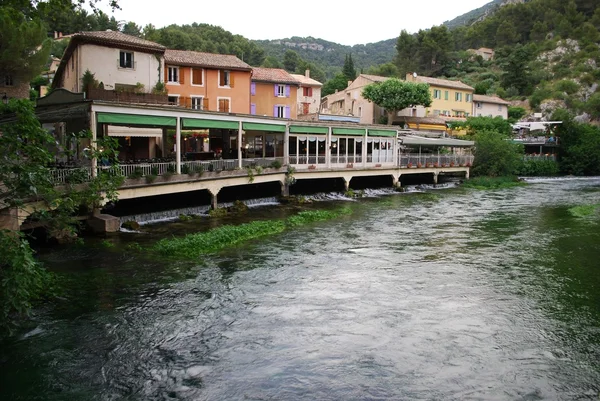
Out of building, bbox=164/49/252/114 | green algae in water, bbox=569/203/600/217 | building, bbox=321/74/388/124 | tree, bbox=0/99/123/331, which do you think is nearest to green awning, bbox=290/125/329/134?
building, bbox=164/49/252/114

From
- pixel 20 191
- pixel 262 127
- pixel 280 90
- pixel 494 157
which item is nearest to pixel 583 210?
pixel 262 127

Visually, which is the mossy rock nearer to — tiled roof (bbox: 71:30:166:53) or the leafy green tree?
tiled roof (bbox: 71:30:166:53)

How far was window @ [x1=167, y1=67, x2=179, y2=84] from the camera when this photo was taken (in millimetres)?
39875

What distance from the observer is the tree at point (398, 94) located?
62125 millimetres

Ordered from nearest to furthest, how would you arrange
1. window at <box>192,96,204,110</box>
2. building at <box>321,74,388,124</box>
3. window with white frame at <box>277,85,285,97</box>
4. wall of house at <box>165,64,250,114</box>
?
wall of house at <box>165,64,250,114</box>, window at <box>192,96,204,110</box>, window with white frame at <box>277,85,285,97</box>, building at <box>321,74,388,124</box>

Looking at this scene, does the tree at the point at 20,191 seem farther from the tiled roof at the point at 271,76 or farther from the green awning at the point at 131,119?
the tiled roof at the point at 271,76


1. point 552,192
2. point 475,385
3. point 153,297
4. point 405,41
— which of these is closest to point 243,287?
point 153,297

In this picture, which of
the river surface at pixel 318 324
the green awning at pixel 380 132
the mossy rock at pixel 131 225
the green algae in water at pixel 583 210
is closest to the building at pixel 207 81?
the green awning at pixel 380 132

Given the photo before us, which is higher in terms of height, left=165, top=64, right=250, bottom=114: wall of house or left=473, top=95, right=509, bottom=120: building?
left=473, top=95, right=509, bottom=120: building

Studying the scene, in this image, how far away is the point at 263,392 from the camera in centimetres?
907

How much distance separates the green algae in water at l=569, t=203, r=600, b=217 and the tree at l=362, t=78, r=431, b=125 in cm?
3232

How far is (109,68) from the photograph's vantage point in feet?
108

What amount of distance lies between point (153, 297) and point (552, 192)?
37417 millimetres

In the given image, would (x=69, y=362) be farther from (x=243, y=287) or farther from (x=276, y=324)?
(x=243, y=287)
